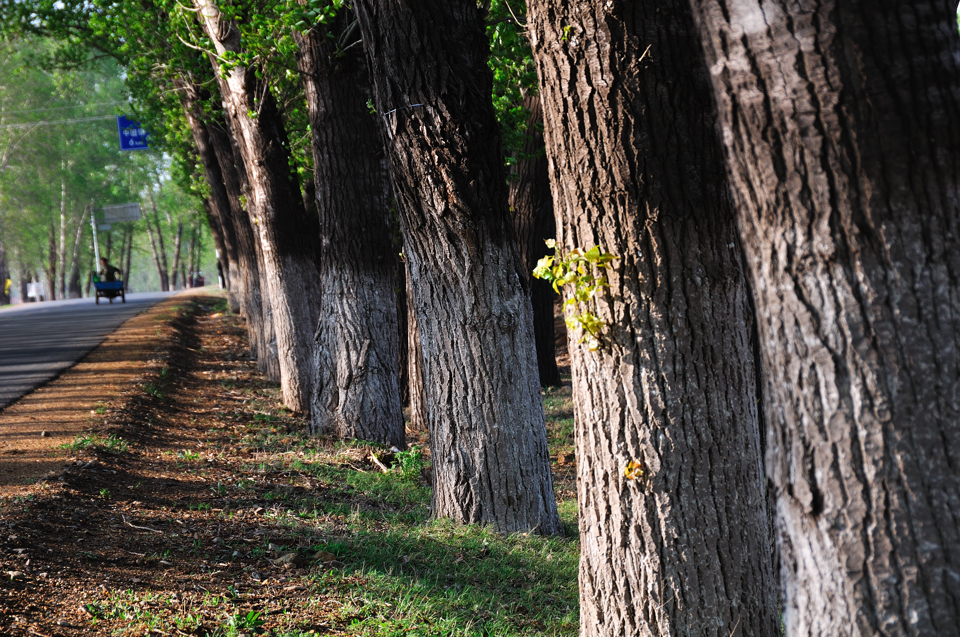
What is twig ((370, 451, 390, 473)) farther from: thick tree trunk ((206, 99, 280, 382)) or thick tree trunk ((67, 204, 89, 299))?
thick tree trunk ((67, 204, 89, 299))

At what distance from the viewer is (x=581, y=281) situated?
3.20 meters

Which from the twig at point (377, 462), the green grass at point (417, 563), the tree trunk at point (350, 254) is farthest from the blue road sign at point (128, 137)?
the green grass at point (417, 563)

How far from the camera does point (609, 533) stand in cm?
341

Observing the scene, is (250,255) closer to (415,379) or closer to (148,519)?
(415,379)

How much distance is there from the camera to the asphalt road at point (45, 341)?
38.5 feet

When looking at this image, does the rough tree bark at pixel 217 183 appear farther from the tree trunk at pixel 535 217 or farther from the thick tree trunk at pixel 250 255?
the tree trunk at pixel 535 217

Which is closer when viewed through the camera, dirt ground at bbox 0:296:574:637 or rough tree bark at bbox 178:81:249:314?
dirt ground at bbox 0:296:574:637

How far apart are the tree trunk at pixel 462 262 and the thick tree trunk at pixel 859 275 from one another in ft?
10.6

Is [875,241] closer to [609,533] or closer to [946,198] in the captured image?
[946,198]

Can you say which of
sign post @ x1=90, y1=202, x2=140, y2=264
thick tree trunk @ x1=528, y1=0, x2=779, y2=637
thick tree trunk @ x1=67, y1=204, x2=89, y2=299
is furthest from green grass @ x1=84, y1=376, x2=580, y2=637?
thick tree trunk @ x1=67, y1=204, x2=89, y2=299

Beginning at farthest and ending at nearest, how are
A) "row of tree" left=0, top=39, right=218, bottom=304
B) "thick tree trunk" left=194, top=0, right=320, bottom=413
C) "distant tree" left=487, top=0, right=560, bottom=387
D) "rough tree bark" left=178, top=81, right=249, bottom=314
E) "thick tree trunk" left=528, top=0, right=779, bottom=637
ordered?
1. "row of tree" left=0, top=39, right=218, bottom=304
2. "rough tree bark" left=178, top=81, right=249, bottom=314
3. "thick tree trunk" left=194, top=0, right=320, bottom=413
4. "distant tree" left=487, top=0, right=560, bottom=387
5. "thick tree trunk" left=528, top=0, right=779, bottom=637

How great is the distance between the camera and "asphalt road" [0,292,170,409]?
A: 11.7 m

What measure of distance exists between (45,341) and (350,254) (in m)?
11.3

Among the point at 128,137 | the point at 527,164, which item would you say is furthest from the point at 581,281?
the point at 128,137
